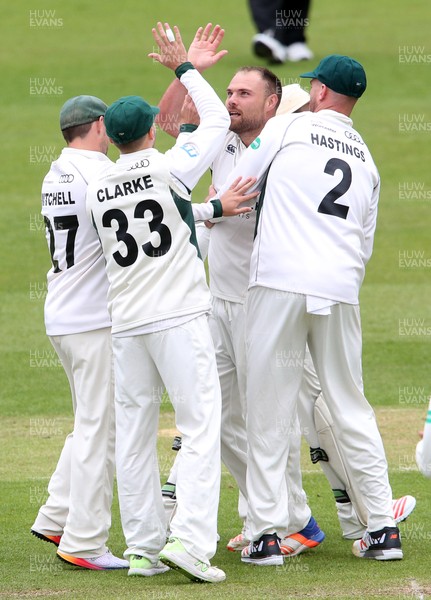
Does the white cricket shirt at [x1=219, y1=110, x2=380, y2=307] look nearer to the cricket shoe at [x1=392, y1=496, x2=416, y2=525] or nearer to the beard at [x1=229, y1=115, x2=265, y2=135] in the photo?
the beard at [x1=229, y1=115, x2=265, y2=135]

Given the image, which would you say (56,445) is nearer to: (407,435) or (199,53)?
(407,435)

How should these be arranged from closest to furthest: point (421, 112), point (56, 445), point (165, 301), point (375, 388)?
point (165, 301), point (56, 445), point (375, 388), point (421, 112)

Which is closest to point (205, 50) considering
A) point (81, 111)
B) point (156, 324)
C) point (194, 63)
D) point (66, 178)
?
point (194, 63)

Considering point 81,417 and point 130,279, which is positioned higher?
point 130,279

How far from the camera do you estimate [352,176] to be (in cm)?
685

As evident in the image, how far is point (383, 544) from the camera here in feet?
22.7

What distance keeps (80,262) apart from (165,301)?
0.77 m

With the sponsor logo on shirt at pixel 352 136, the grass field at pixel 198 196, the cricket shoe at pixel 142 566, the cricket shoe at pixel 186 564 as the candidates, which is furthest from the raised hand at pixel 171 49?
the grass field at pixel 198 196

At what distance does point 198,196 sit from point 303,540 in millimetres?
12912

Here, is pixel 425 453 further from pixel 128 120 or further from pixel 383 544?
pixel 128 120

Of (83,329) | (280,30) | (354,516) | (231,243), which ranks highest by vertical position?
(280,30)

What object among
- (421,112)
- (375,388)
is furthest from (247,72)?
(421,112)

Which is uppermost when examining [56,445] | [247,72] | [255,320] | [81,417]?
[247,72]

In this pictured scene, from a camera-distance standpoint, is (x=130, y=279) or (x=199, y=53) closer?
(x=130, y=279)
